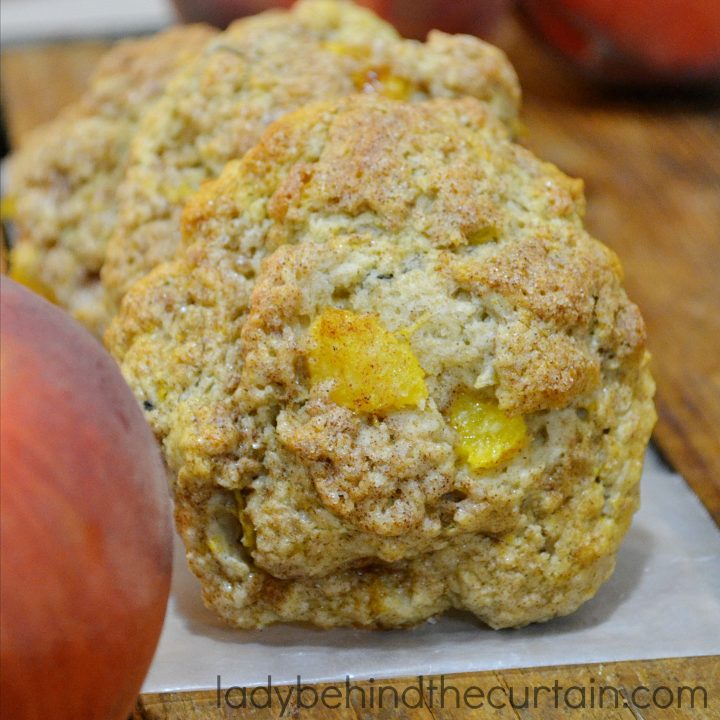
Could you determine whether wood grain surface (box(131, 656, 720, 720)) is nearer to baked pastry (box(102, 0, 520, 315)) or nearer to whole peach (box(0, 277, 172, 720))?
whole peach (box(0, 277, 172, 720))

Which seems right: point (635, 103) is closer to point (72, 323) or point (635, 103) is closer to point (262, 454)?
point (262, 454)

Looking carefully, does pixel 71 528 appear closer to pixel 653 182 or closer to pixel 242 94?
Answer: pixel 242 94

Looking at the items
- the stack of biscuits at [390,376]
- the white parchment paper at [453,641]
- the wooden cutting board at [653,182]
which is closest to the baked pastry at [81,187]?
the stack of biscuits at [390,376]

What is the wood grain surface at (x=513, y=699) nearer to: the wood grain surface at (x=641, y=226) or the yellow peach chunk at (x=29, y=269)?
the wood grain surface at (x=641, y=226)

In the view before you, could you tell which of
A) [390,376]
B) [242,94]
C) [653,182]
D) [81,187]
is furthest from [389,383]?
[653,182]

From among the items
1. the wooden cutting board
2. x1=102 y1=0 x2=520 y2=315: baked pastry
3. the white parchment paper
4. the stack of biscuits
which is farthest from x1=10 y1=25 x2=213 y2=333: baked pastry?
the wooden cutting board
